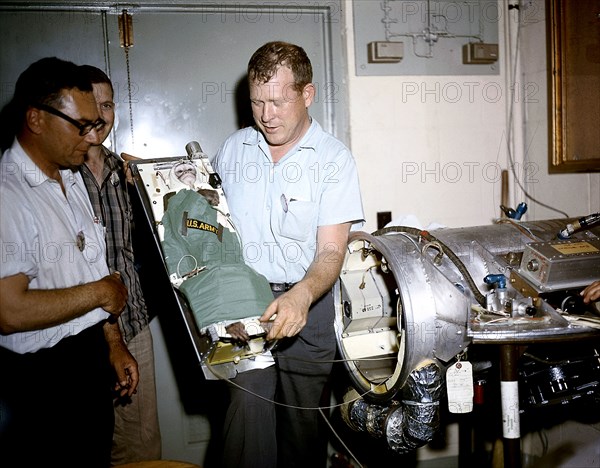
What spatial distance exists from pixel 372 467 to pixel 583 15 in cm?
251

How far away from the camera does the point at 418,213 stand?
2951 mm

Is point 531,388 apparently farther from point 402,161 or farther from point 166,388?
point 166,388

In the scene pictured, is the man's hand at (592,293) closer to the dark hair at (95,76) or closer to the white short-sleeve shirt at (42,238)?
the white short-sleeve shirt at (42,238)

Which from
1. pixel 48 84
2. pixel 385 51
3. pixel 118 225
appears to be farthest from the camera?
pixel 385 51

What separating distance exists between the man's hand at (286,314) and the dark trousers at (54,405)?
646 mm

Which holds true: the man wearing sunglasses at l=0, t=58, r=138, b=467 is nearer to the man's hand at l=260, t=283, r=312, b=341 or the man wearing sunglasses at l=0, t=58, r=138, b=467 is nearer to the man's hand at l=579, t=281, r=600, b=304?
the man's hand at l=260, t=283, r=312, b=341

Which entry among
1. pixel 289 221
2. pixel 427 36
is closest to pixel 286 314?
pixel 289 221

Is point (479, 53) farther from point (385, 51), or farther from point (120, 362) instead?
point (120, 362)

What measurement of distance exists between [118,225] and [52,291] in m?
0.70

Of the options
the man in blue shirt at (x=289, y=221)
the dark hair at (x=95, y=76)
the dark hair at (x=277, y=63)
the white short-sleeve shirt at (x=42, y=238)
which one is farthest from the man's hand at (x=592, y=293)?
the dark hair at (x=95, y=76)

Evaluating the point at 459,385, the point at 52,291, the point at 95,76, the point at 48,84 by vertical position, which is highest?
the point at 95,76

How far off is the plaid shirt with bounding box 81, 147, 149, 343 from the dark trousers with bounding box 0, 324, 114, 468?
1.48ft

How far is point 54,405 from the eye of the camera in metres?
1.66

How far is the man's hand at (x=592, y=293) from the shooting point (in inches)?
70.6
